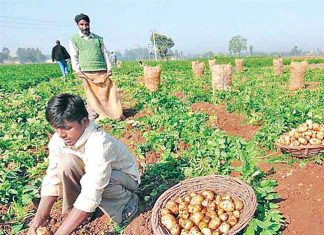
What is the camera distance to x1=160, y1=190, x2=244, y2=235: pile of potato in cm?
289

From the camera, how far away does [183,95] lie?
Result: 945 centimetres

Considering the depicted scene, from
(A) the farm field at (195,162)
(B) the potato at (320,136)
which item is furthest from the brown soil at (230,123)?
(B) the potato at (320,136)

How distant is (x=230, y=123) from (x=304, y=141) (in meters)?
2.24

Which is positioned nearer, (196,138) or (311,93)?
(196,138)

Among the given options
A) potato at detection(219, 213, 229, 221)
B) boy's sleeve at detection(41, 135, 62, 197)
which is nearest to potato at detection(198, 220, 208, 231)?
potato at detection(219, 213, 229, 221)

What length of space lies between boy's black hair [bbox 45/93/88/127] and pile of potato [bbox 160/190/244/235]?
1206 mm

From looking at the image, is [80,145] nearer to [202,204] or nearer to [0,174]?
[202,204]

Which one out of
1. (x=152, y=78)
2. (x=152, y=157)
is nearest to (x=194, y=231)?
(x=152, y=157)

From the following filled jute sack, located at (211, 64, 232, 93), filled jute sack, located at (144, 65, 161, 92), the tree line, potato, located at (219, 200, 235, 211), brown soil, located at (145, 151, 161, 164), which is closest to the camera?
potato, located at (219, 200, 235, 211)

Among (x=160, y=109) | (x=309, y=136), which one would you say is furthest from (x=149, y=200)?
(x=160, y=109)

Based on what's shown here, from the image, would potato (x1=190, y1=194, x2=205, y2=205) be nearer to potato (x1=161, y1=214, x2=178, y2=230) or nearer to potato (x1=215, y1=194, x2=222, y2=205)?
potato (x1=215, y1=194, x2=222, y2=205)

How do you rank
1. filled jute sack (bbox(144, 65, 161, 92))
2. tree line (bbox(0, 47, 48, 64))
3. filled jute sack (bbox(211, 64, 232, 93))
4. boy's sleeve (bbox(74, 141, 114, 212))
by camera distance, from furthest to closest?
1. tree line (bbox(0, 47, 48, 64))
2. filled jute sack (bbox(211, 64, 232, 93))
3. filled jute sack (bbox(144, 65, 161, 92))
4. boy's sleeve (bbox(74, 141, 114, 212))

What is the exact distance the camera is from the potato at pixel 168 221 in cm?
297

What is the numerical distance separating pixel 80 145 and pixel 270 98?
6.92 metres
